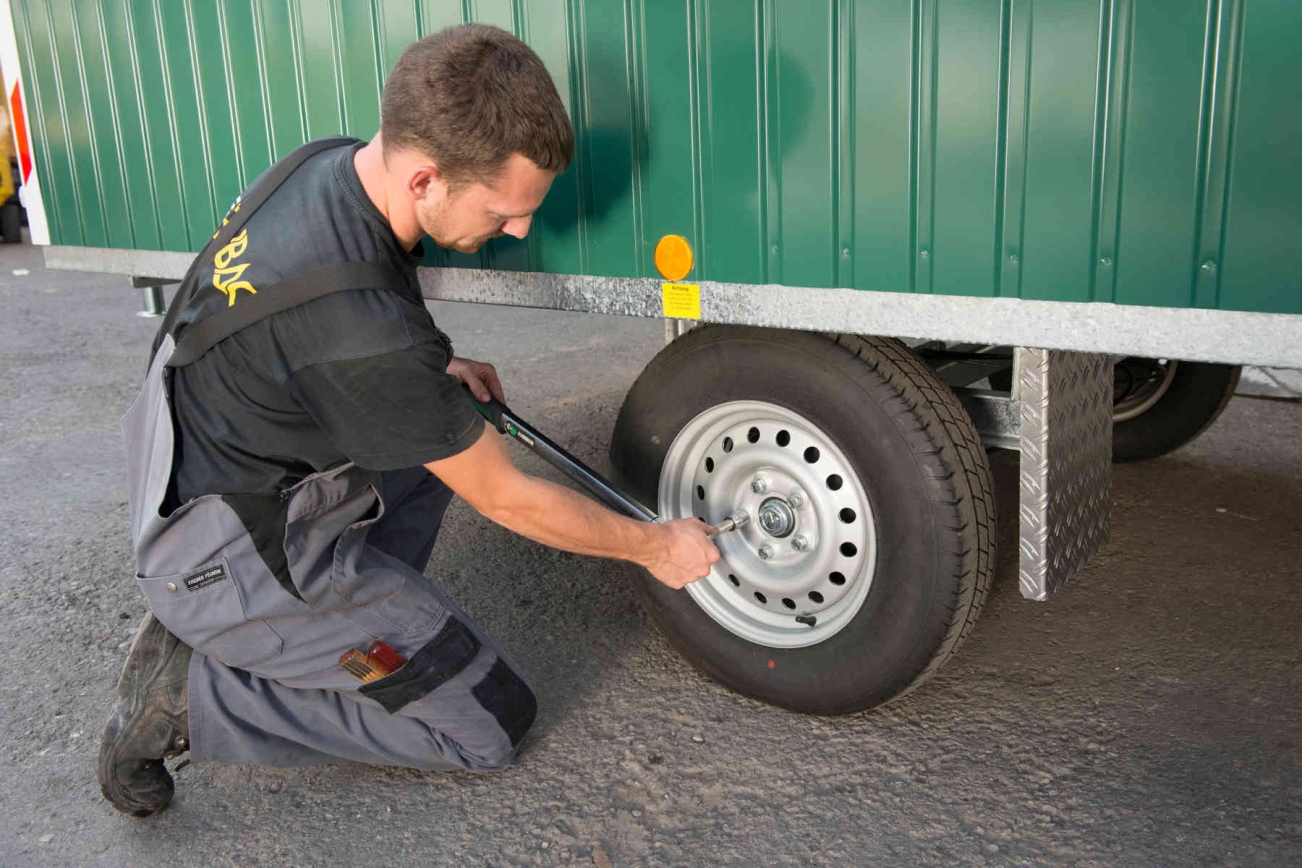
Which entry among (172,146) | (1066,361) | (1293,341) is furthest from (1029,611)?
(172,146)

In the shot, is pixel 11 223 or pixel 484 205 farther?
pixel 11 223

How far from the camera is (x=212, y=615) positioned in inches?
89.6

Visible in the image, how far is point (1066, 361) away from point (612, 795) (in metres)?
1.28

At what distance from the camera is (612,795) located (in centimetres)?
232

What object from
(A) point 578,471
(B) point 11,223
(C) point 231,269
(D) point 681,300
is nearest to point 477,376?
(A) point 578,471

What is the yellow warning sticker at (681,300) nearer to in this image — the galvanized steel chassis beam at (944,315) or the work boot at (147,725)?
the galvanized steel chassis beam at (944,315)

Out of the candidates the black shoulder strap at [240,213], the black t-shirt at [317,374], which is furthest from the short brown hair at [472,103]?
the black shoulder strap at [240,213]

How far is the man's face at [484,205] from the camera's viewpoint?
6.72ft

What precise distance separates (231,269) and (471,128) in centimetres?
54

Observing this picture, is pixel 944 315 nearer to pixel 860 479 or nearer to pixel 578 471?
pixel 860 479

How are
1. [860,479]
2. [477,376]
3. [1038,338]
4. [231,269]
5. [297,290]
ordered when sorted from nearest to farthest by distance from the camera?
[1038,338], [297,290], [231,269], [860,479], [477,376]

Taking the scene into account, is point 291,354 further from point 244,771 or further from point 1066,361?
point 1066,361

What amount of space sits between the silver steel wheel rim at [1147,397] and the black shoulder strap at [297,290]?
288 centimetres

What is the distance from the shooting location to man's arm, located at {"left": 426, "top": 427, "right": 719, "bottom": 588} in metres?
2.09
